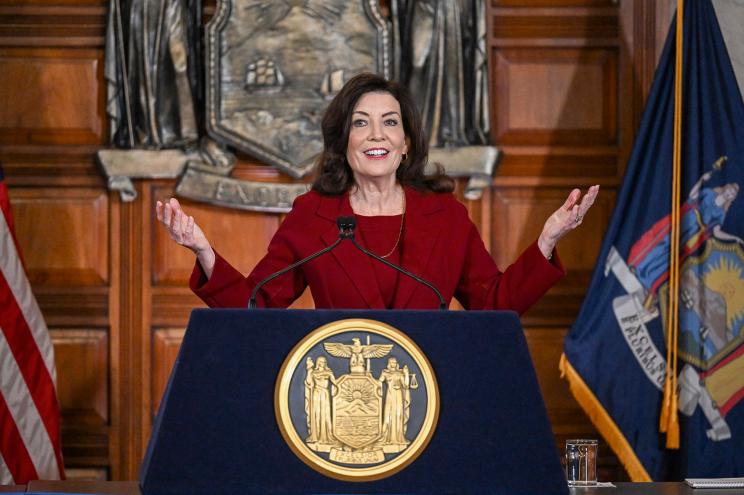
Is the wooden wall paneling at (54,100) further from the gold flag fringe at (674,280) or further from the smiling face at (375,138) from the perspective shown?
the gold flag fringe at (674,280)

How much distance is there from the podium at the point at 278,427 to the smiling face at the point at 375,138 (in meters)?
0.97

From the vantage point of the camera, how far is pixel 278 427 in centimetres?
167

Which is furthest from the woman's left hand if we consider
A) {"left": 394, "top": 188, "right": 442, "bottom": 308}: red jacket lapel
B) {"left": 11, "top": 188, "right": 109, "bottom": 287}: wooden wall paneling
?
{"left": 11, "top": 188, "right": 109, "bottom": 287}: wooden wall paneling

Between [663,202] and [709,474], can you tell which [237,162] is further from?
[709,474]

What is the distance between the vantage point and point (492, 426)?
1.70 meters

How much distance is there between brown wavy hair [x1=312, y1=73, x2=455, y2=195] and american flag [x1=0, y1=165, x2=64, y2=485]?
162 centimetres

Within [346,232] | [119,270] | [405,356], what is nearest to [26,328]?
[119,270]

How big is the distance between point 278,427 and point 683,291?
2672mm

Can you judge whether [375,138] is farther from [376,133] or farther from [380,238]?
[380,238]

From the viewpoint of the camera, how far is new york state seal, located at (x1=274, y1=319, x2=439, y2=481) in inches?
65.4

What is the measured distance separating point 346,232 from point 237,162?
260 centimetres

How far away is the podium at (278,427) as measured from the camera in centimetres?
165

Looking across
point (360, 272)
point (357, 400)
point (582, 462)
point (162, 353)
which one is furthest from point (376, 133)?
point (162, 353)

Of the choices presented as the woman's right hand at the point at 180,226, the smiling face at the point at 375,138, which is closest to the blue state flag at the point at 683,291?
the smiling face at the point at 375,138
